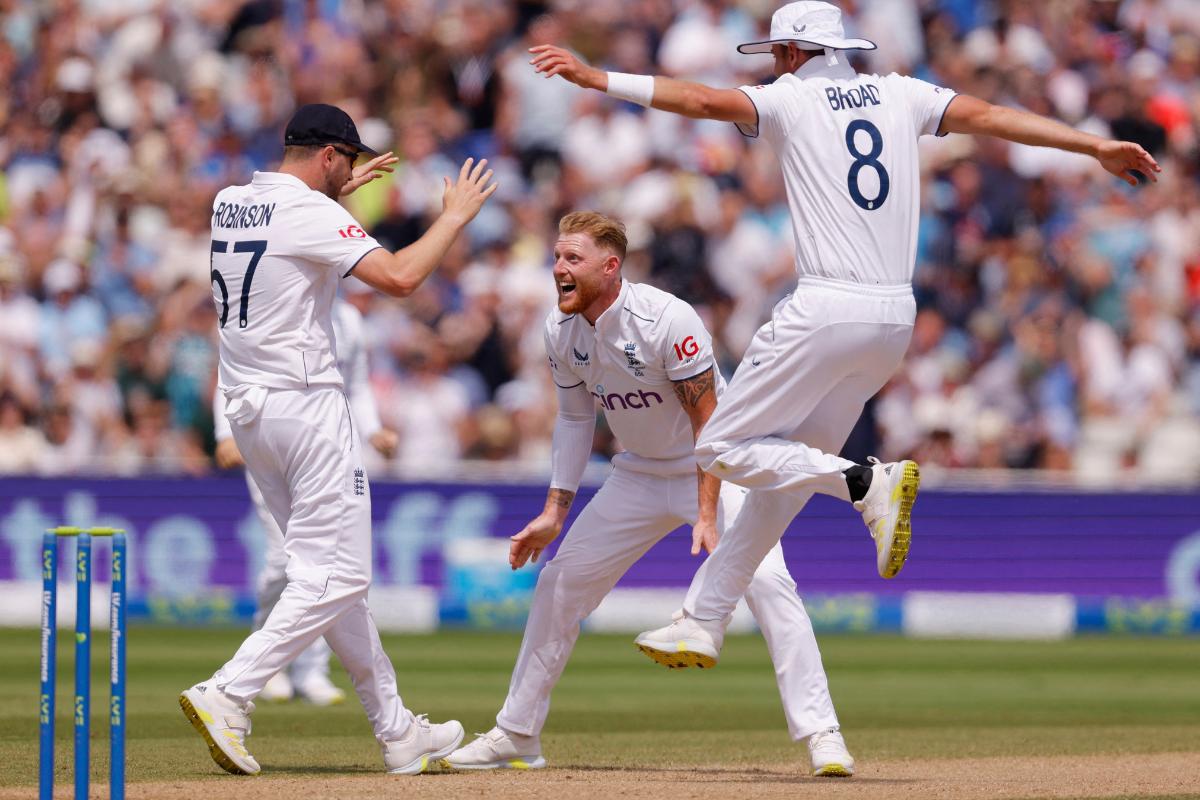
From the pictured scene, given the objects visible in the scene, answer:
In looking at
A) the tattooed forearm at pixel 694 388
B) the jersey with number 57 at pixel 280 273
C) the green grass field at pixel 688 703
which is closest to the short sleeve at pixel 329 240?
the jersey with number 57 at pixel 280 273

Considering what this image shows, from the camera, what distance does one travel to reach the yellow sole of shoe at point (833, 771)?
7523 mm

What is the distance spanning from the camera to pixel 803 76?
291 inches

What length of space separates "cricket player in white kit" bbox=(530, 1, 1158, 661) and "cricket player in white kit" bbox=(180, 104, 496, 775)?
3.11 feet

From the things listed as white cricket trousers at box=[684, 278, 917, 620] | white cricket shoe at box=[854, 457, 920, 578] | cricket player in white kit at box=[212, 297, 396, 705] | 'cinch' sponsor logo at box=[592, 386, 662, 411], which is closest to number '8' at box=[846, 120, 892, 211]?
white cricket trousers at box=[684, 278, 917, 620]

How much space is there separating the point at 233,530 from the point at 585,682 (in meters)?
4.38

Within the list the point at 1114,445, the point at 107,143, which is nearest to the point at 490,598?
the point at 1114,445

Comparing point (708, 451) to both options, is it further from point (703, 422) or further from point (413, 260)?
point (413, 260)

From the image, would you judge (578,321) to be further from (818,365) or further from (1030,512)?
(1030,512)

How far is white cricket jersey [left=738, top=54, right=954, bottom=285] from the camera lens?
7207mm

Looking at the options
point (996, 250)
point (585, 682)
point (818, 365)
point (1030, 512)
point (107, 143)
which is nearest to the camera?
point (818, 365)

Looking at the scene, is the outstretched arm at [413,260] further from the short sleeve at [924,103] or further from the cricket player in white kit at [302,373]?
the short sleeve at [924,103]

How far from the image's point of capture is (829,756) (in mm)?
7543

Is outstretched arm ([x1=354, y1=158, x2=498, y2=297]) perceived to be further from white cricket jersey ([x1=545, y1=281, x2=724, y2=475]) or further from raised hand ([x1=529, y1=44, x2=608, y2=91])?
white cricket jersey ([x1=545, y1=281, x2=724, y2=475])

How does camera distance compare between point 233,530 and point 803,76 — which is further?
point 233,530
